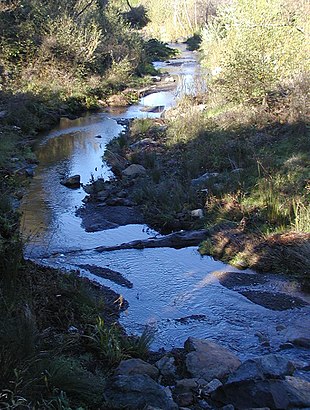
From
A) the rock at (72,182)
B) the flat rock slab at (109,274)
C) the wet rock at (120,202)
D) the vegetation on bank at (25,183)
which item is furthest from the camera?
the rock at (72,182)

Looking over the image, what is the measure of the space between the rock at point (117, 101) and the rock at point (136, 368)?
18.4 m

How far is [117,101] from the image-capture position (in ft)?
71.7

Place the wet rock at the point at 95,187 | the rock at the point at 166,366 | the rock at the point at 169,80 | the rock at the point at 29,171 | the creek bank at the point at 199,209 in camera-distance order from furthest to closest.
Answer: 1. the rock at the point at 169,80
2. the rock at the point at 29,171
3. the wet rock at the point at 95,187
4. the creek bank at the point at 199,209
5. the rock at the point at 166,366

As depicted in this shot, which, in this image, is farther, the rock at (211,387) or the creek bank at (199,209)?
the creek bank at (199,209)

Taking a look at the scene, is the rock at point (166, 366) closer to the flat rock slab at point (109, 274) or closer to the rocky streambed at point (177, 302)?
the rocky streambed at point (177, 302)

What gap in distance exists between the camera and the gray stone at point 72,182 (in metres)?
11.8

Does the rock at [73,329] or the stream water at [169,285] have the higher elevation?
the rock at [73,329]

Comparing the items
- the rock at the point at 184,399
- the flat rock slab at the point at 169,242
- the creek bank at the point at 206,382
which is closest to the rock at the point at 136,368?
the creek bank at the point at 206,382

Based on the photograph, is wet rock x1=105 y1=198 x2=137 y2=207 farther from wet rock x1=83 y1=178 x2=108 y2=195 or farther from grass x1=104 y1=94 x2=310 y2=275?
wet rock x1=83 y1=178 x2=108 y2=195

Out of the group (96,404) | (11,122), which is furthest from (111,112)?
(96,404)

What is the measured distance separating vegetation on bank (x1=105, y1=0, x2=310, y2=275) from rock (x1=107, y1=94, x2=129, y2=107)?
559cm

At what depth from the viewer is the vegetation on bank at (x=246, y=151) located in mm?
7625

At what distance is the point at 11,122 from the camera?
16.1 metres

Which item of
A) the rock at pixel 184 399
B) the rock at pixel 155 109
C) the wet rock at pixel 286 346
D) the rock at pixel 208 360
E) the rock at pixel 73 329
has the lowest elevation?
the rock at pixel 155 109
